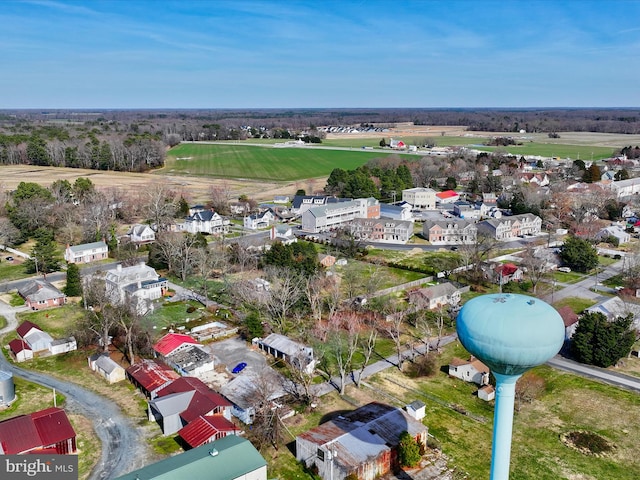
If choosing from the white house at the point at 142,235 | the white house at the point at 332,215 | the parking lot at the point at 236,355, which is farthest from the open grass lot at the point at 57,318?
the white house at the point at 332,215

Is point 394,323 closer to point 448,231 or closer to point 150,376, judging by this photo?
point 150,376

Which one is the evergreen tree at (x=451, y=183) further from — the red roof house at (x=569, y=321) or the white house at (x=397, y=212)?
the red roof house at (x=569, y=321)

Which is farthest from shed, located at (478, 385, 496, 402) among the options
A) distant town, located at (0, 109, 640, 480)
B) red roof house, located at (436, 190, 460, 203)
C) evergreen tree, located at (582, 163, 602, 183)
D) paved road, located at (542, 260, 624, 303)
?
evergreen tree, located at (582, 163, 602, 183)

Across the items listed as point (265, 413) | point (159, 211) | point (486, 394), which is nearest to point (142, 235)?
point (159, 211)

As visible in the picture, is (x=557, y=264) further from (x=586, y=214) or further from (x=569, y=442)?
(x=569, y=442)

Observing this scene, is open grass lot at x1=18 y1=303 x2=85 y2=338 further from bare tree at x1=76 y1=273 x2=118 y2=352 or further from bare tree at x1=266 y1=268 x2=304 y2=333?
bare tree at x1=266 y1=268 x2=304 y2=333

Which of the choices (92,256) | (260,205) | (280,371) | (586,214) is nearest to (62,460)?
(280,371)

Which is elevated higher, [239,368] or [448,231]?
[448,231]
